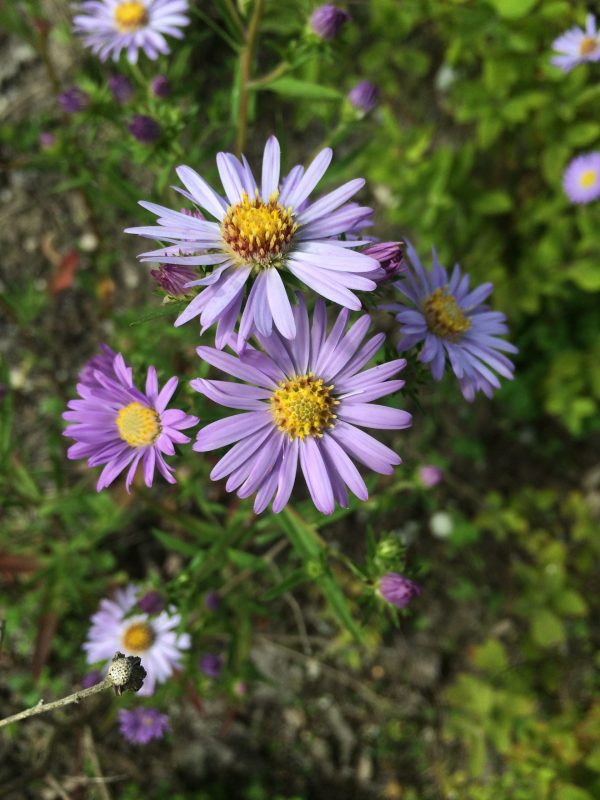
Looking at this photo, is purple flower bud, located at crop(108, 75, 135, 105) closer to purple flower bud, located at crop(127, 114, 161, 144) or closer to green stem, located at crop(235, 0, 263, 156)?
purple flower bud, located at crop(127, 114, 161, 144)

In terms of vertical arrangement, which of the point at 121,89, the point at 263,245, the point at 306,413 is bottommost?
the point at 306,413

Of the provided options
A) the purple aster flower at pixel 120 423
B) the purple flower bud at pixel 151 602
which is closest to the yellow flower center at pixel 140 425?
the purple aster flower at pixel 120 423

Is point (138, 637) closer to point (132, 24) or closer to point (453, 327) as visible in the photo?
point (453, 327)

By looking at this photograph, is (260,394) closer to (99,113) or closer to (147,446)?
(147,446)

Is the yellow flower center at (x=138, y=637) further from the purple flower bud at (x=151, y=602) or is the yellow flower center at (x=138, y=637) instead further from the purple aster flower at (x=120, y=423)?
the purple aster flower at (x=120, y=423)

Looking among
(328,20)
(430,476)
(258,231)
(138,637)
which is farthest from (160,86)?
(138,637)

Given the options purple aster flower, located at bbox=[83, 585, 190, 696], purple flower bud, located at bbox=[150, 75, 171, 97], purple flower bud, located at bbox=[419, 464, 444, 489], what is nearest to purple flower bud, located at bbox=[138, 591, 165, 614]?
purple aster flower, located at bbox=[83, 585, 190, 696]

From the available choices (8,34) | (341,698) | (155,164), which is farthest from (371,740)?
(8,34)
